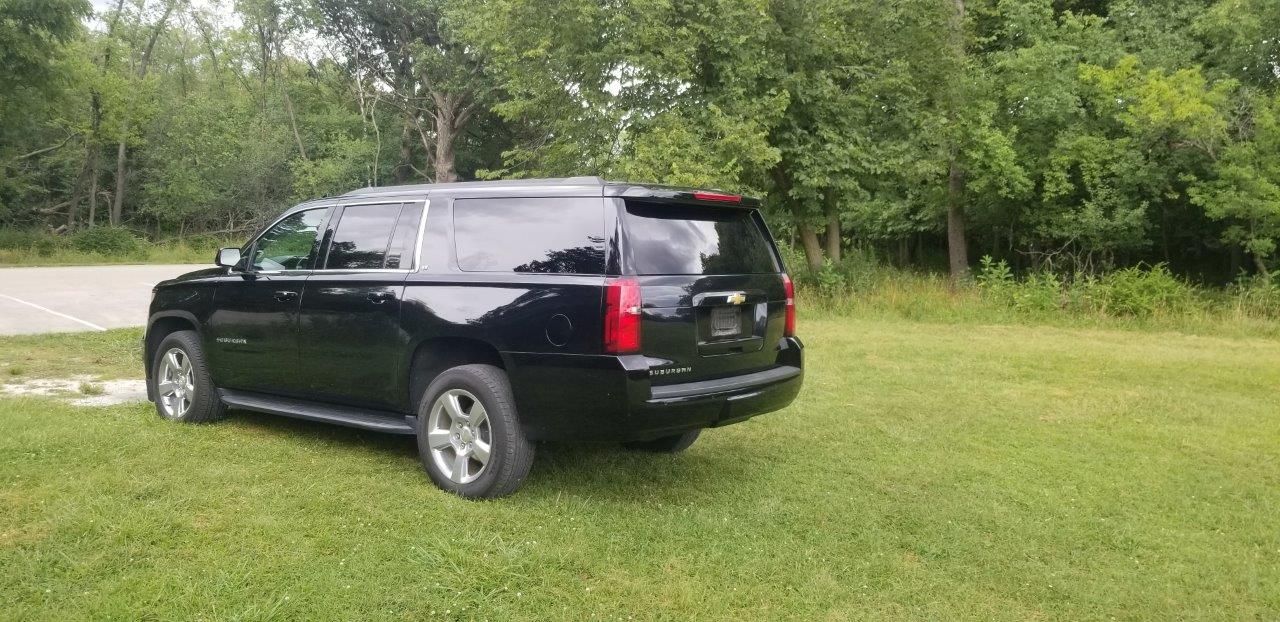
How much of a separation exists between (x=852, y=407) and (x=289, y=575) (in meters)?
5.27

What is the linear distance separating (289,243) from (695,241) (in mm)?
3031

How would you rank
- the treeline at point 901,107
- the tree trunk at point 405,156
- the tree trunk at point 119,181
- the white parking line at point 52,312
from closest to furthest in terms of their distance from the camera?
the white parking line at point 52,312 → the treeline at point 901,107 → the tree trunk at point 119,181 → the tree trunk at point 405,156

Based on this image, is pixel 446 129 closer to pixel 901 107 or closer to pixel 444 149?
pixel 444 149

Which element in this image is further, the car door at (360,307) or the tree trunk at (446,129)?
the tree trunk at (446,129)

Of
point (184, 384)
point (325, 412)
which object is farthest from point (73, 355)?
point (325, 412)

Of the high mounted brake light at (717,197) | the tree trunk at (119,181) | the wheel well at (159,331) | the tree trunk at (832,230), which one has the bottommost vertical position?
the wheel well at (159,331)

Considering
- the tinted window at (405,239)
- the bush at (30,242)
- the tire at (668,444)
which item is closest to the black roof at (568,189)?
the tinted window at (405,239)

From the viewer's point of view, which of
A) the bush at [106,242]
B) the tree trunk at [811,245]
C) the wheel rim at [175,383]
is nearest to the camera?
the wheel rim at [175,383]

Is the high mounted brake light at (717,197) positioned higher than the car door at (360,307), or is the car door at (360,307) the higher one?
the high mounted brake light at (717,197)

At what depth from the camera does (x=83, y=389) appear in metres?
7.87

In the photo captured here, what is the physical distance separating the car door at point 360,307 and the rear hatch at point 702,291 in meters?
1.53

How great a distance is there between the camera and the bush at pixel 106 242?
103 ft

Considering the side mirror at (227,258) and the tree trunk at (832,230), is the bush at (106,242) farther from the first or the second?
the side mirror at (227,258)

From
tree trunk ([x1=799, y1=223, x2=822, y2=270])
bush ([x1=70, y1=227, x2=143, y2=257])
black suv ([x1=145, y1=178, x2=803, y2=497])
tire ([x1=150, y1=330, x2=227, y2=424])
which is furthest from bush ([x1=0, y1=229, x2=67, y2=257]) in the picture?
black suv ([x1=145, y1=178, x2=803, y2=497])
